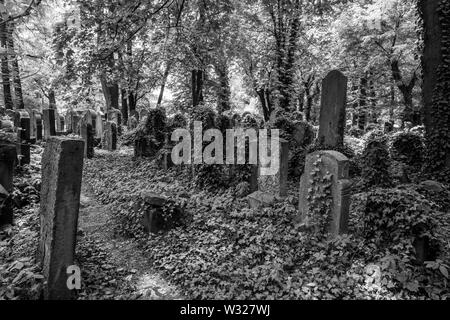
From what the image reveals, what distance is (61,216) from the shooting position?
3.86 m

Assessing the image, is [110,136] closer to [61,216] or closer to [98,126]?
[98,126]

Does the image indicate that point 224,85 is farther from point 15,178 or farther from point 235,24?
point 15,178

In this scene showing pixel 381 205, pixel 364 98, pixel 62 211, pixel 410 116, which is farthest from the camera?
pixel 364 98

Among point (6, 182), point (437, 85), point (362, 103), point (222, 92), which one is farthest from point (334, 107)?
point (362, 103)

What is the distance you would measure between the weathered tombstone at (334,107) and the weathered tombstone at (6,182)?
7.63 m

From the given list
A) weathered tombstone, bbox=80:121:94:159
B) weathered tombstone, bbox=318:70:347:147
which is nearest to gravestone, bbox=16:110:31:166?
weathered tombstone, bbox=80:121:94:159

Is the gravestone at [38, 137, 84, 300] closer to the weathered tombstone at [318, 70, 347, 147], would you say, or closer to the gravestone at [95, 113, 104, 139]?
the weathered tombstone at [318, 70, 347, 147]

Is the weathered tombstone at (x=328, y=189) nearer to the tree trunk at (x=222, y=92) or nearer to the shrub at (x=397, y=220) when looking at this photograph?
the shrub at (x=397, y=220)

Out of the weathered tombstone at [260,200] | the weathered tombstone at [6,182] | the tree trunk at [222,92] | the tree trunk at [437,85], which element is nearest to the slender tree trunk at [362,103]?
the tree trunk at [222,92]

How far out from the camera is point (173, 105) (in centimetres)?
1969

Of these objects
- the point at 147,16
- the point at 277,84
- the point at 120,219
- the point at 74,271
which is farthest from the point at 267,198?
the point at 277,84

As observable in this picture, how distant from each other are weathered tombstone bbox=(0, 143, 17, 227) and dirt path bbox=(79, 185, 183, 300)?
4.42 feet

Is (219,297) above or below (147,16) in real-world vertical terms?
below

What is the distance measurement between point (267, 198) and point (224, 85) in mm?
15267
